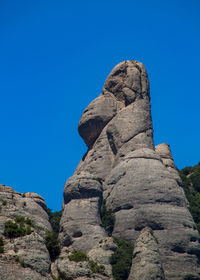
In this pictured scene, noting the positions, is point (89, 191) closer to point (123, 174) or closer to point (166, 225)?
point (123, 174)

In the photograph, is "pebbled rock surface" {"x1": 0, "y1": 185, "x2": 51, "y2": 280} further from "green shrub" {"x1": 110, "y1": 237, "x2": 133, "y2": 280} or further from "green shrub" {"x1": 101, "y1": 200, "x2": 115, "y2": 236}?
"green shrub" {"x1": 101, "y1": 200, "x2": 115, "y2": 236}

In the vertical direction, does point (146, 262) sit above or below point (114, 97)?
below

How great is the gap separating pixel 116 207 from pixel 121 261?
11.8m

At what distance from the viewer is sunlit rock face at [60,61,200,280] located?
164 feet

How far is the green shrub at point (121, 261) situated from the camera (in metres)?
43.8

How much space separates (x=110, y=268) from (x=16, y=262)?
1955 cm

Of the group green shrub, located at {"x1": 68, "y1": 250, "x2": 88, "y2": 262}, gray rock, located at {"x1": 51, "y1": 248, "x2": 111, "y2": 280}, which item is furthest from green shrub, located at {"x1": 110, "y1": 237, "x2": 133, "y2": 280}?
gray rock, located at {"x1": 51, "y1": 248, "x2": 111, "y2": 280}

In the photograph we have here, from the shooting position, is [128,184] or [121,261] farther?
[128,184]

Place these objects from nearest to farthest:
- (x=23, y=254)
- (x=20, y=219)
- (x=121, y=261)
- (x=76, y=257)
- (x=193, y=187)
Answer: (x=23, y=254) → (x=76, y=257) → (x=20, y=219) → (x=121, y=261) → (x=193, y=187)

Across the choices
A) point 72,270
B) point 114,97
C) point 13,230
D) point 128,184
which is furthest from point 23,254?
point 114,97

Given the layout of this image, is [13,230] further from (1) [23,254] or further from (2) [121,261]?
(2) [121,261]

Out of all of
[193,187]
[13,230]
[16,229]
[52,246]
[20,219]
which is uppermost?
[193,187]

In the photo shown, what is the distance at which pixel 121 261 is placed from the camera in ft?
147

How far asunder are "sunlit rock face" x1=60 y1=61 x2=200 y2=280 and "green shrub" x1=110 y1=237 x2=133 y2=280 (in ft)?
8.98
